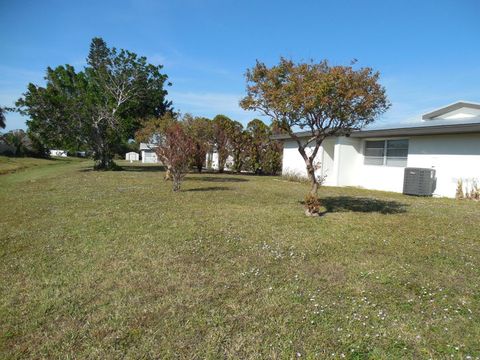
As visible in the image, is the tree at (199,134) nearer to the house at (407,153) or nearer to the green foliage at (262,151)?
the green foliage at (262,151)

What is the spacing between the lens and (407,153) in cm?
1487

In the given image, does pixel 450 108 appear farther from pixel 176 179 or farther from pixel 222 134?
pixel 176 179

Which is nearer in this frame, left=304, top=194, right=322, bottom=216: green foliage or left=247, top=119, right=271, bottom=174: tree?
left=304, top=194, right=322, bottom=216: green foliage

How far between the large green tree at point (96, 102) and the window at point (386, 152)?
59.9 feet

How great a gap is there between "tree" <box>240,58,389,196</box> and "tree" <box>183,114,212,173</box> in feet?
44.2

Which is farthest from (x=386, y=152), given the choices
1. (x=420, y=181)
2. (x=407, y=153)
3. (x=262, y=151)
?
(x=262, y=151)

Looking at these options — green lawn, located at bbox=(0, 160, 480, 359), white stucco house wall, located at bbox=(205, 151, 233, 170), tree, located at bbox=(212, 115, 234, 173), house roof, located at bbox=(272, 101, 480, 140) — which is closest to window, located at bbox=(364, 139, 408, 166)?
house roof, located at bbox=(272, 101, 480, 140)

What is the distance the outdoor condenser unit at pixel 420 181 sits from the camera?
13.3 meters

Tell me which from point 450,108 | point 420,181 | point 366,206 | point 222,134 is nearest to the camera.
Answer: point 366,206

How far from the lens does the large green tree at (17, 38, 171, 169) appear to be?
23266 mm

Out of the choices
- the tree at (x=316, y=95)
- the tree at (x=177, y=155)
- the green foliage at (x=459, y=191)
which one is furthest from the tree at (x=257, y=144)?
the tree at (x=316, y=95)

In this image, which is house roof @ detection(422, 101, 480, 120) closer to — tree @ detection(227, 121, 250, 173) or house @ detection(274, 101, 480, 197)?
house @ detection(274, 101, 480, 197)

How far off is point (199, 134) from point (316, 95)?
17.3 metres

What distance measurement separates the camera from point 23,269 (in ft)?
14.5
